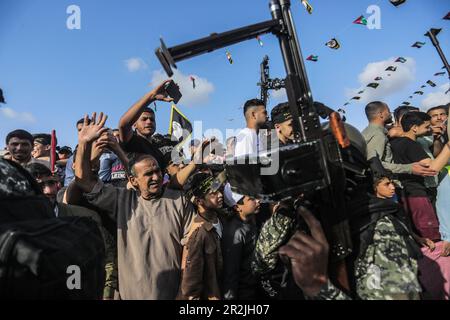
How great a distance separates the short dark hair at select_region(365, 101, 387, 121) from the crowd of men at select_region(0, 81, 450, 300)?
0.01m

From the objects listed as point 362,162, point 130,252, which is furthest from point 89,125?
point 362,162

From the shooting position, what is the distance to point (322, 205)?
64.0 inches

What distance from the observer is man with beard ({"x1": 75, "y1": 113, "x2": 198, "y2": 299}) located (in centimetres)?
271

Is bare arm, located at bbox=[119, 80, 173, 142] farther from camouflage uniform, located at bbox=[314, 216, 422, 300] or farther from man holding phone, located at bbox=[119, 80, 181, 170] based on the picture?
camouflage uniform, located at bbox=[314, 216, 422, 300]

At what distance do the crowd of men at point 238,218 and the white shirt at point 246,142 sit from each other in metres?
0.02

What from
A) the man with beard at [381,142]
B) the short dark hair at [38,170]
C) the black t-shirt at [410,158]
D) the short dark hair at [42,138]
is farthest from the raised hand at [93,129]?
the black t-shirt at [410,158]

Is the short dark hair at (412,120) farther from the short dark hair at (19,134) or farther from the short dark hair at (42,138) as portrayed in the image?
the short dark hair at (42,138)

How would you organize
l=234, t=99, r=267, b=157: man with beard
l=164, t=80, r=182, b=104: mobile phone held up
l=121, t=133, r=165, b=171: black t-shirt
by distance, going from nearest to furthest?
l=164, t=80, r=182, b=104: mobile phone held up, l=121, t=133, r=165, b=171: black t-shirt, l=234, t=99, r=267, b=157: man with beard

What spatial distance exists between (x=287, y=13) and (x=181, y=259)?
2.25m

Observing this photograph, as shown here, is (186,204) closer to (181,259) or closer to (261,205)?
(181,259)

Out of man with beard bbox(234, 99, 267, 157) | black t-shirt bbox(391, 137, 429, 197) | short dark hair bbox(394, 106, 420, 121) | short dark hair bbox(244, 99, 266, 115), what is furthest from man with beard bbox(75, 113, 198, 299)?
short dark hair bbox(394, 106, 420, 121)

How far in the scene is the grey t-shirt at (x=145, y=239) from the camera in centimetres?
275

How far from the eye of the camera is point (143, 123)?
4.12m
